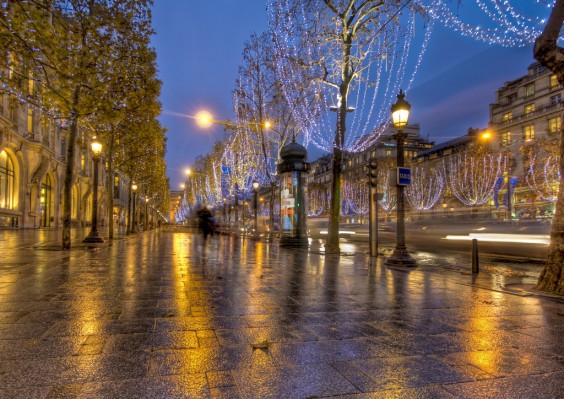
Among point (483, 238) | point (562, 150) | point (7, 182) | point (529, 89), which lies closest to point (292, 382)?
point (562, 150)

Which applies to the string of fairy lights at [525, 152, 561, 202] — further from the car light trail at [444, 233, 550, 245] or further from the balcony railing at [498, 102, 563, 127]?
the car light trail at [444, 233, 550, 245]

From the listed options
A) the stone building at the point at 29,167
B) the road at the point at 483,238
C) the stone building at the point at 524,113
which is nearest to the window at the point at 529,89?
the stone building at the point at 524,113

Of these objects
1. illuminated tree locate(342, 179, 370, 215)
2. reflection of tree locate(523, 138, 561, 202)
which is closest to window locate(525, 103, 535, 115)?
reflection of tree locate(523, 138, 561, 202)

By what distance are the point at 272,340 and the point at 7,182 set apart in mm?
35756

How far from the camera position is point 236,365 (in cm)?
336

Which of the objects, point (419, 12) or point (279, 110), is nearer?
point (419, 12)

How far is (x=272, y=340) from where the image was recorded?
162 inches

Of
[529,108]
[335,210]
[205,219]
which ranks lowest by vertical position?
[205,219]

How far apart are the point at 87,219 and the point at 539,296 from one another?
58.5 m

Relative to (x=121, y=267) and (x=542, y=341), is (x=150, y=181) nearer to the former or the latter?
(x=121, y=267)

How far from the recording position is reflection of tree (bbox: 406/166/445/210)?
61.2m

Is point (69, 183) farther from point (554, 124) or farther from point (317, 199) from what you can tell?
point (317, 199)

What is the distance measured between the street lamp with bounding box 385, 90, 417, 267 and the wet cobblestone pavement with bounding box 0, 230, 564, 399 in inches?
152

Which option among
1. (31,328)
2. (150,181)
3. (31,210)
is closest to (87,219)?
(150,181)
